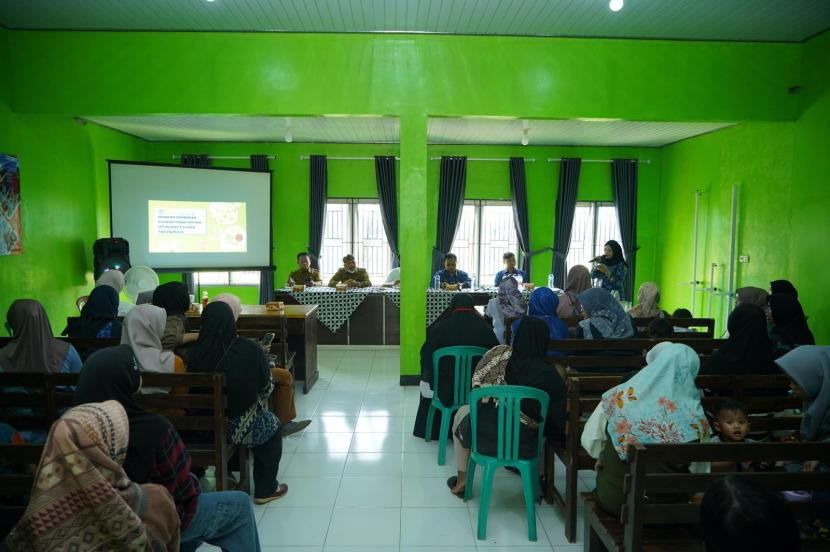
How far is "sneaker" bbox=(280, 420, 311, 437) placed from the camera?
4250 millimetres

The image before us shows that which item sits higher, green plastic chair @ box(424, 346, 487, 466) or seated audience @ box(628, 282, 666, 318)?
seated audience @ box(628, 282, 666, 318)

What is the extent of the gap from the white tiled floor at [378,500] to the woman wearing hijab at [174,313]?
109cm

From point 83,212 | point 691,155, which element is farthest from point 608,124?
point 83,212

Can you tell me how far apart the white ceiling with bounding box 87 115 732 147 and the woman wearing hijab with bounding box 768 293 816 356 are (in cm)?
340

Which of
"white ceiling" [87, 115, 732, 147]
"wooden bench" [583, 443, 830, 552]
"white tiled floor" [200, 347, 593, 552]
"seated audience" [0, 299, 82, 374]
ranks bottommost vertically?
"white tiled floor" [200, 347, 593, 552]

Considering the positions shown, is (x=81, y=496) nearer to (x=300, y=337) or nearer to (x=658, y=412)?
(x=658, y=412)

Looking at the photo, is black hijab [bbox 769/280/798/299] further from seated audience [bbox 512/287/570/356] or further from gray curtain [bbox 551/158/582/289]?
gray curtain [bbox 551/158/582/289]

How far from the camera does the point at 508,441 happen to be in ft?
9.37

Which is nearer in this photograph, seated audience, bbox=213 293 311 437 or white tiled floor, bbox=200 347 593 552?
white tiled floor, bbox=200 347 593 552

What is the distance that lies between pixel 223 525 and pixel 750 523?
5.89ft

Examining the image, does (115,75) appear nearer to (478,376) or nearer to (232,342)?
(232,342)

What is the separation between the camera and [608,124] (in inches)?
292

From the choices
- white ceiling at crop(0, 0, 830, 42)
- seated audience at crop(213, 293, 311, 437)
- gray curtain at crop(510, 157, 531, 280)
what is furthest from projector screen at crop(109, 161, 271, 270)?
gray curtain at crop(510, 157, 531, 280)

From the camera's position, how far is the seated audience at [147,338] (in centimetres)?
309
